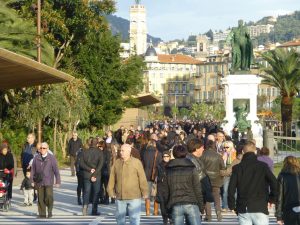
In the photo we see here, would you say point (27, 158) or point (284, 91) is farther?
point (284, 91)

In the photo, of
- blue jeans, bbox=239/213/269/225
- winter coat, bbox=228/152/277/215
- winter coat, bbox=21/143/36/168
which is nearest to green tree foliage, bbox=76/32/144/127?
winter coat, bbox=21/143/36/168

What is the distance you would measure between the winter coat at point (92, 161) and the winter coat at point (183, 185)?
797 centimetres

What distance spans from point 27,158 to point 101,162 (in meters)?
2.77

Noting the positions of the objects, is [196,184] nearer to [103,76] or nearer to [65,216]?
[65,216]

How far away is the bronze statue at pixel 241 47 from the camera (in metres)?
47.7

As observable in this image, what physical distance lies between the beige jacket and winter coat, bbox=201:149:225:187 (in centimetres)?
443

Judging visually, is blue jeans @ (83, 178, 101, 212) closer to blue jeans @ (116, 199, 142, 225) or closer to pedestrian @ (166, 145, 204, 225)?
blue jeans @ (116, 199, 142, 225)

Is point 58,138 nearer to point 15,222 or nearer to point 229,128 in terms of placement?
point 229,128

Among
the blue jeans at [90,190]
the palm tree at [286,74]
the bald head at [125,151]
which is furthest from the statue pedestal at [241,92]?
the bald head at [125,151]

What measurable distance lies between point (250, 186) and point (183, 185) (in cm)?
85

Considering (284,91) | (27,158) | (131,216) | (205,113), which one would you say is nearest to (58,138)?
(284,91)

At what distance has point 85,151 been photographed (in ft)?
63.2

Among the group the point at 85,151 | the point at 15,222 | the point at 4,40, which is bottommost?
the point at 15,222

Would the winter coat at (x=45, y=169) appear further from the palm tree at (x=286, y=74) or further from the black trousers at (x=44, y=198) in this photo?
the palm tree at (x=286, y=74)
